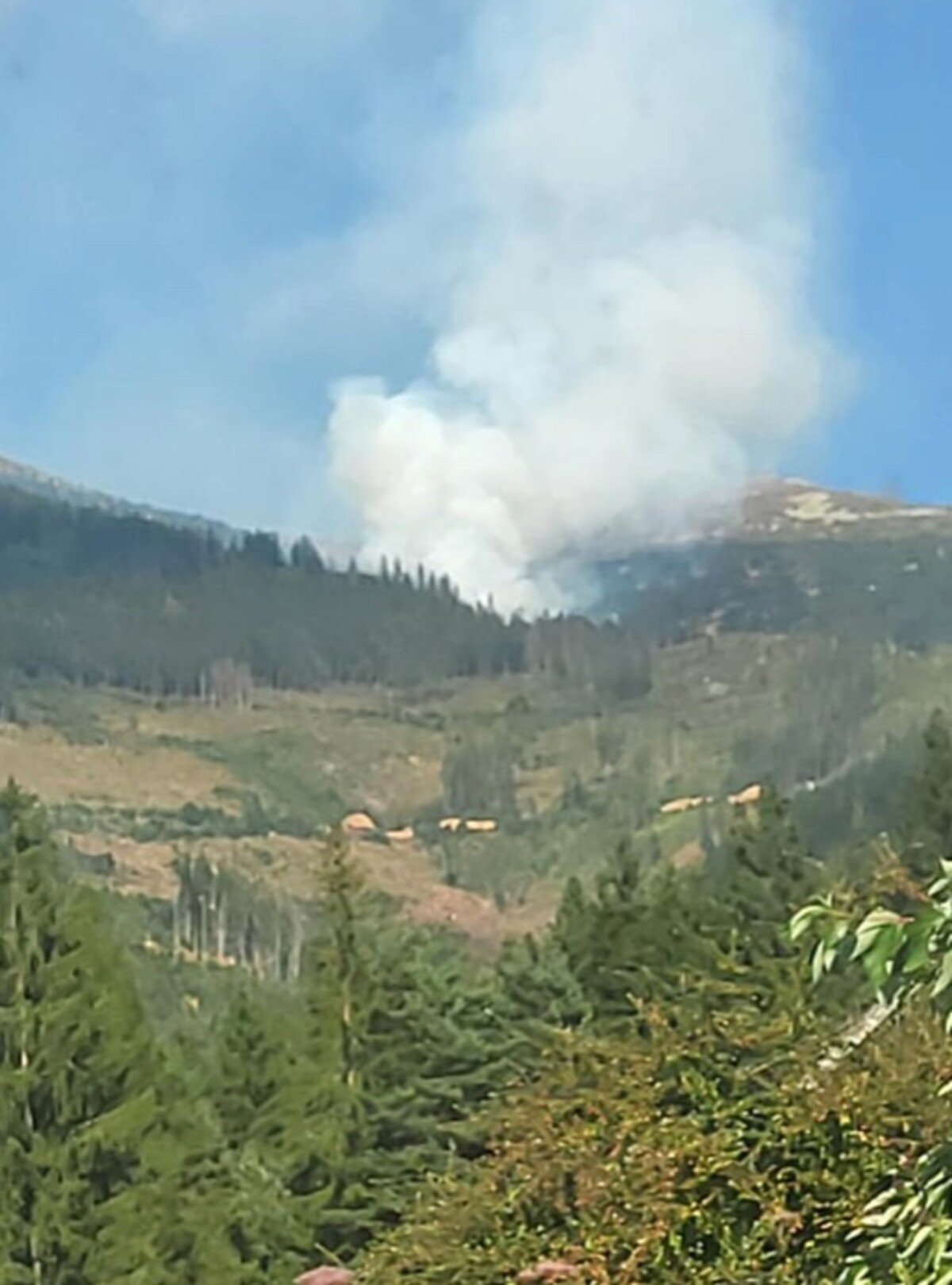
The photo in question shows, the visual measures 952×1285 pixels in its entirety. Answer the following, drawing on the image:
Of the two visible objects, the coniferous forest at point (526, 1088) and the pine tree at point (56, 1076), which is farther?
the pine tree at point (56, 1076)

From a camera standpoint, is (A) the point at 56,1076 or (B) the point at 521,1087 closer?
(B) the point at 521,1087

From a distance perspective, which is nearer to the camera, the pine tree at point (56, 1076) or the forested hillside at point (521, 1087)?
the forested hillside at point (521, 1087)

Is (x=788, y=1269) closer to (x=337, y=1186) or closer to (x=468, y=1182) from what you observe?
(x=468, y=1182)

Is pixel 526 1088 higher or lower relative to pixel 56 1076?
higher

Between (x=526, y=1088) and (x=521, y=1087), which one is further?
(x=521, y=1087)

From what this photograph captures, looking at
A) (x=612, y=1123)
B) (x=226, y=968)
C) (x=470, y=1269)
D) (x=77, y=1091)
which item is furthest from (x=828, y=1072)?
(x=226, y=968)

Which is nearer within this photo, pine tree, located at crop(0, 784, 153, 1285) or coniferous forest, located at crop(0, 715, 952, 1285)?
coniferous forest, located at crop(0, 715, 952, 1285)

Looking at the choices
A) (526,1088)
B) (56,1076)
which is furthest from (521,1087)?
(56,1076)

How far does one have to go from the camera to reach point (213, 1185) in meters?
32.6

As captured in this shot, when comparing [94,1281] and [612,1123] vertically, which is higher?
[612,1123]

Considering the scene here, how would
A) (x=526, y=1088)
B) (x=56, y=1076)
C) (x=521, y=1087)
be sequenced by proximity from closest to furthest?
(x=526, y=1088) → (x=521, y=1087) → (x=56, y=1076)

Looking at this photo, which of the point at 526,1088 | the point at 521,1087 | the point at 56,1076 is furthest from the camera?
the point at 56,1076

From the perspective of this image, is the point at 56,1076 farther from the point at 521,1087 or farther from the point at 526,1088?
the point at 526,1088

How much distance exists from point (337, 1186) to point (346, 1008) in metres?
4.66
